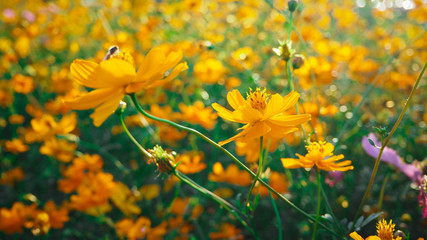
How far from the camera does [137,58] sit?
78.3 inches

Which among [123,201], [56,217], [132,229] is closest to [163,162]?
[132,229]

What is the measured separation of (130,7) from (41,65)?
3.08 feet

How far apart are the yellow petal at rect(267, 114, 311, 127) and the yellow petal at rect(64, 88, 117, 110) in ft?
1.04

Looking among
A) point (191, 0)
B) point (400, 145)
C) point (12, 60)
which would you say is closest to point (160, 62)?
point (400, 145)

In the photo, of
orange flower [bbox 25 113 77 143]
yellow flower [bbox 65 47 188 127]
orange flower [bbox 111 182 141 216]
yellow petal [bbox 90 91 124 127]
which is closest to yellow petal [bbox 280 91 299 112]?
yellow flower [bbox 65 47 188 127]

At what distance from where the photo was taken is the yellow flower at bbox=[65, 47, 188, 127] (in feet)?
1.95

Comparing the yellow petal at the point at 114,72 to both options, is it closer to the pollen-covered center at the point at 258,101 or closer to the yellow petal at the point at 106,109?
the yellow petal at the point at 106,109

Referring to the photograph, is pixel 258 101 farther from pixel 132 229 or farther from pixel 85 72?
pixel 132 229

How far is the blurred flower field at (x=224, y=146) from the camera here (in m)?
0.62

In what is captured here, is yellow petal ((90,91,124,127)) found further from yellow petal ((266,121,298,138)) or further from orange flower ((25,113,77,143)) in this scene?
orange flower ((25,113,77,143))

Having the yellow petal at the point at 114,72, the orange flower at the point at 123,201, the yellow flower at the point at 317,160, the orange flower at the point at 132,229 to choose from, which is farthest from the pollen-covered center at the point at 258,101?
the orange flower at the point at 123,201

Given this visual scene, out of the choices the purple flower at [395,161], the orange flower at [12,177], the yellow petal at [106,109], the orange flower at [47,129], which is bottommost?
the orange flower at [12,177]

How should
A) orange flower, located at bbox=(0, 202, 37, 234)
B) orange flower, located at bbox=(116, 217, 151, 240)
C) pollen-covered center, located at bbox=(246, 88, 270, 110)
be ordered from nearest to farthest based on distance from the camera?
pollen-covered center, located at bbox=(246, 88, 270, 110)
orange flower, located at bbox=(116, 217, 151, 240)
orange flower, located at bbox=(0, 202, 37, 234)

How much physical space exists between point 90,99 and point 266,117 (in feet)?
1.10
